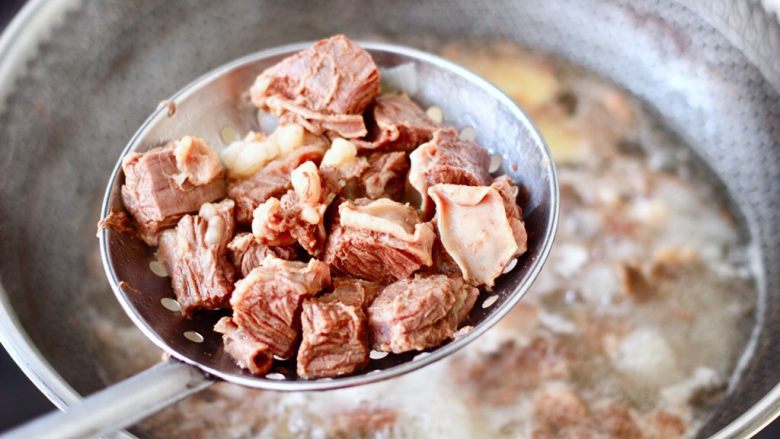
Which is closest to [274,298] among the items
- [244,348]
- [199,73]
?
[244,348]

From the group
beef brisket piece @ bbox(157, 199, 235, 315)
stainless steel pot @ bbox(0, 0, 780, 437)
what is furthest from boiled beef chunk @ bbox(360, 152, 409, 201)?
stainless steel pot @ bbox(0, 0, 780, 437)

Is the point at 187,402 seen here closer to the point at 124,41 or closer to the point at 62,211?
the point at 62,211

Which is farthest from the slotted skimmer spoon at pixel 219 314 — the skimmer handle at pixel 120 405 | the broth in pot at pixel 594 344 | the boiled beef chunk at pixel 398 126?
the broth in pot at pixel 594 344

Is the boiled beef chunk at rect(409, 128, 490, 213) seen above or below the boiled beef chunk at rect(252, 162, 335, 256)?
above

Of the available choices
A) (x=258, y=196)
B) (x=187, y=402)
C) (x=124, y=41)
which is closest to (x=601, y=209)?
(x=258, y=196)

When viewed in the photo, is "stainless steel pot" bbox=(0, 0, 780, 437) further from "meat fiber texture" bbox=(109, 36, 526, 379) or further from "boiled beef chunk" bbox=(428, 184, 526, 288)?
"boiled beef chunk" bbox=(428, 184, 526, 288)

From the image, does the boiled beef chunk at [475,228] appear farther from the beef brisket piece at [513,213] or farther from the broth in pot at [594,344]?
the broth in pot at [594,344]

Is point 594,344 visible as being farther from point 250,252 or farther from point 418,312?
point 250,252

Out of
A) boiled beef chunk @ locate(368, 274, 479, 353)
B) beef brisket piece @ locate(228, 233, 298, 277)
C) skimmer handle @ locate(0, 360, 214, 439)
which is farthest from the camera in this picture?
beef brisket piece @ locate(228, 233, 298, 277)
